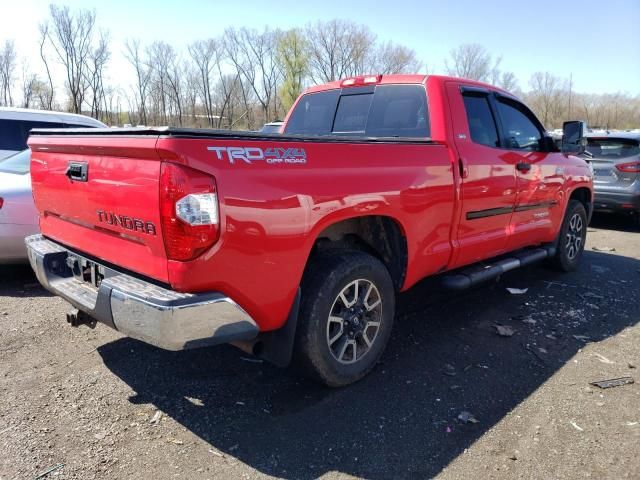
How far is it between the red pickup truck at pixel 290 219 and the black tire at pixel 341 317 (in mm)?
11

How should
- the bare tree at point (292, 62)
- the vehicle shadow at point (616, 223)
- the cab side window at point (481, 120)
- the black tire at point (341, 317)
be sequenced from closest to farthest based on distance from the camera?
the black tire at point (341, 317) < the cab side window at point (481, 120) < the vehicle shadow at point (616, 223) < the bare tree at point (292, 62)

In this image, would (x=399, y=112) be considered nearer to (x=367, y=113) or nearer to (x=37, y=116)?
(x=367, y=113)

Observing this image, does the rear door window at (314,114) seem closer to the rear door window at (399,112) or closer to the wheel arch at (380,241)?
the rear door window at (399,112)

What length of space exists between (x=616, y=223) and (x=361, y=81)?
818 cm

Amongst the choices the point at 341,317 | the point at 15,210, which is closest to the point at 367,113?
the point at 341,317

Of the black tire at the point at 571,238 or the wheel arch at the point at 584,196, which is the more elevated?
the wheel arch at the point at 584,196

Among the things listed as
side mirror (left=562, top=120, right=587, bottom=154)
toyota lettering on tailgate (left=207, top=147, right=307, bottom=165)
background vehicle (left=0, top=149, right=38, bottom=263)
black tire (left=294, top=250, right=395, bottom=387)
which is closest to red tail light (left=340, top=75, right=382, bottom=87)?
black tire (left=294, top=250, right=395, bottom=387)

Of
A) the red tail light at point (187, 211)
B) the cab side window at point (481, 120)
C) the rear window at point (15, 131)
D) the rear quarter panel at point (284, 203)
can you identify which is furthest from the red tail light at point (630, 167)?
the rear window at point (15, 131)

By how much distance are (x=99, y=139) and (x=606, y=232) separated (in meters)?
9.18

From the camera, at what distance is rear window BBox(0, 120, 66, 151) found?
8617 mm

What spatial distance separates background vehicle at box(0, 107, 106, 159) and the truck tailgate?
592cm

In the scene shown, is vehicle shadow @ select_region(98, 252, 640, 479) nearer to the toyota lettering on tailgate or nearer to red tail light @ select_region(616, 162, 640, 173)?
the toyota lettering on tailgate

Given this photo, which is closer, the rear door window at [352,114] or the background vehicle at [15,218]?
the rear door window at [352,114]

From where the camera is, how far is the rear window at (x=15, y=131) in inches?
339
